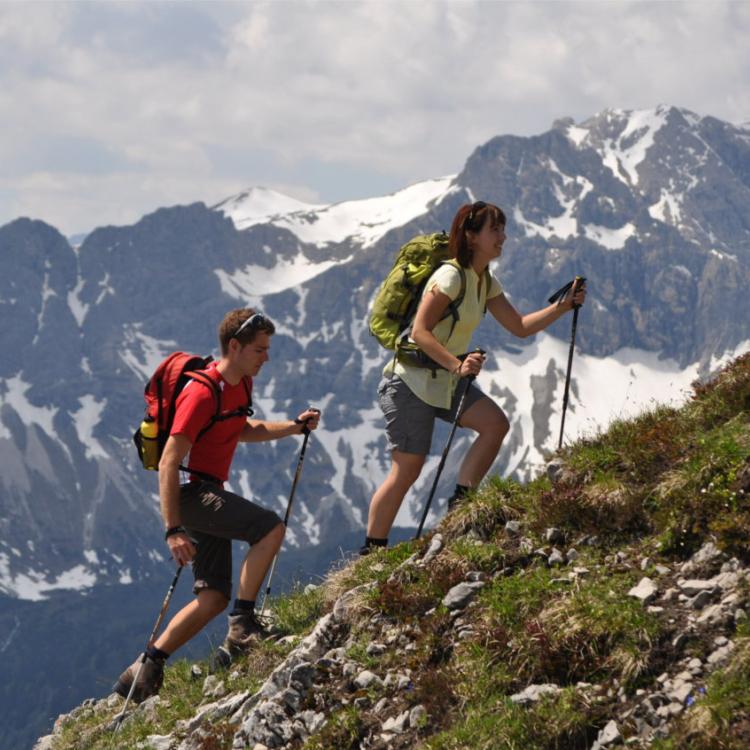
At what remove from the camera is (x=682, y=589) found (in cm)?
766

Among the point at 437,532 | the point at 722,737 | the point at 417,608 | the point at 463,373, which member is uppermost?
the point at 463,373

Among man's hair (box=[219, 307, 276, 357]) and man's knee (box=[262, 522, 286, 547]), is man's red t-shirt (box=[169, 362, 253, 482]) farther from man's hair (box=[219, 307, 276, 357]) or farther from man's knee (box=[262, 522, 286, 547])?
man's knee (box=[262, 522, 286, 547])

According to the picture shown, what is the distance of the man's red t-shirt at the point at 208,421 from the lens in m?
10.4

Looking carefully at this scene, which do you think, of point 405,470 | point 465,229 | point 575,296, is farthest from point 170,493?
point 575,296

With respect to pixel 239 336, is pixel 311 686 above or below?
below

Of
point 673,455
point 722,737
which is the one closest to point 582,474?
point 673,455

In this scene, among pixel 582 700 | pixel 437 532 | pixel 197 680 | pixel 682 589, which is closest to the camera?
pixel 582 700

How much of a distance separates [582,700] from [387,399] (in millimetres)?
5036

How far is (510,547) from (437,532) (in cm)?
97

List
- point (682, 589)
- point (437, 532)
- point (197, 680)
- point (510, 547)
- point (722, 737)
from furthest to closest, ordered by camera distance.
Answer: point (197, 680) → point (437, 532) → point (510, 547) → point (682, 589) → point (722, 737)

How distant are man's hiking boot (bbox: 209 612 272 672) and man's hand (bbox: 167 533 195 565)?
1285mm

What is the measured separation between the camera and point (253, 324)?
10.7 meters

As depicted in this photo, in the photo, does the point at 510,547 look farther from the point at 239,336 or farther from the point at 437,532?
the point at 239,336

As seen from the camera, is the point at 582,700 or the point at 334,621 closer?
the point at 582,700
